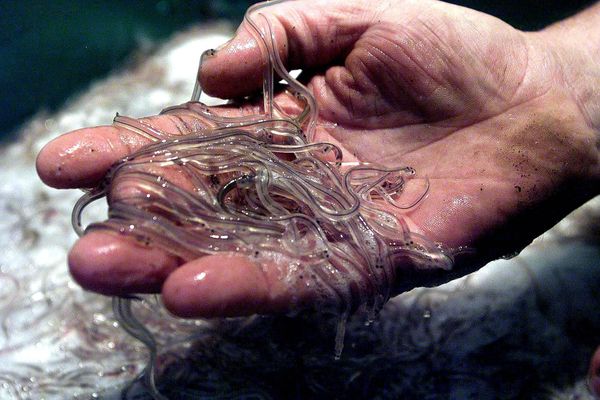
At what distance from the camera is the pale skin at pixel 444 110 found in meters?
1.46

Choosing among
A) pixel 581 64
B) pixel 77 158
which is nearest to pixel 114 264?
pixel 77 158

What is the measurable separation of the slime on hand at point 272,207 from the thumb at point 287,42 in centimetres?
7

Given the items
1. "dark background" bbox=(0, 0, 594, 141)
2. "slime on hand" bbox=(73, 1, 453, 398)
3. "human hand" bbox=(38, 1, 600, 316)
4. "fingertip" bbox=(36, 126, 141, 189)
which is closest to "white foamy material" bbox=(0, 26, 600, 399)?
"slime on hand" bbox=(73, 1, 453, 398)

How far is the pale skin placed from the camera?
4.78ft

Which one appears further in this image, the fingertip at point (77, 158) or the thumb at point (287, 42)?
the thumb at point (287, 42)

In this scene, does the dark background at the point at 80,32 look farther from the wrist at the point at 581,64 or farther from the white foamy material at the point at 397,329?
the wrist at the point at 581,64

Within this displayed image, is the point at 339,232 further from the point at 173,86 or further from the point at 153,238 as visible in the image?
the point at 173,86

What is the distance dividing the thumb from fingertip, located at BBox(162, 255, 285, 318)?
2.02 feet

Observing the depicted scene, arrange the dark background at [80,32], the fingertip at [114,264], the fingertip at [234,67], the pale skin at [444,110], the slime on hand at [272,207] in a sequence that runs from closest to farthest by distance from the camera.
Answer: the fingertip at [114,264]
the slime on hand at [272,207]
the pale skin at [444,110]
the fingertip at [234,67]
the dark background at [80,32]

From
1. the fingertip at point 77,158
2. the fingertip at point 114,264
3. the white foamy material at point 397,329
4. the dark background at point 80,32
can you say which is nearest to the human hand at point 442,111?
the fingertip at point 77,158

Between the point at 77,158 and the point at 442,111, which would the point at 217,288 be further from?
the point at 442,111

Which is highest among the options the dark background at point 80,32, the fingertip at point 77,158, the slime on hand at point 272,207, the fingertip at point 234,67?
the fingertip at point 234,67

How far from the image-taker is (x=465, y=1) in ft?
8.83

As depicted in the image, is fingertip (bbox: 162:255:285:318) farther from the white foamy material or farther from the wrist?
the wrist
